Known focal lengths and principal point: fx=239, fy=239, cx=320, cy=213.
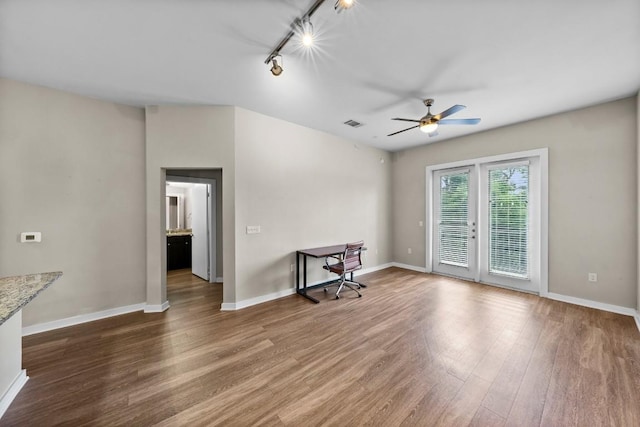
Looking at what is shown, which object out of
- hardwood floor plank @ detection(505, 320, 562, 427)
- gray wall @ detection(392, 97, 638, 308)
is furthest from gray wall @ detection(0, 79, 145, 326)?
gray wall @ detection(392, 97, 638, 308)

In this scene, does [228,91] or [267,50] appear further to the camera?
[228,91]

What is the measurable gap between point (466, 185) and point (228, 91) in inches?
177

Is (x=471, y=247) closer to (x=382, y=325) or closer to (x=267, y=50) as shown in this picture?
(x=382, y=325)

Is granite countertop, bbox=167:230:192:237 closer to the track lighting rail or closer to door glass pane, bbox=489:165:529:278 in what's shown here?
the track lighting rail

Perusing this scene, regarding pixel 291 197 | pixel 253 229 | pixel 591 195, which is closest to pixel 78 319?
pixel 253 229

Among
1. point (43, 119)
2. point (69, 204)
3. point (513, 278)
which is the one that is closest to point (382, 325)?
point (513, 278)

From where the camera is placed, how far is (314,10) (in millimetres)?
1722

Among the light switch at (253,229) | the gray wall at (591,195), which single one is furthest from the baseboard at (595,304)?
the light switch at (253,229)

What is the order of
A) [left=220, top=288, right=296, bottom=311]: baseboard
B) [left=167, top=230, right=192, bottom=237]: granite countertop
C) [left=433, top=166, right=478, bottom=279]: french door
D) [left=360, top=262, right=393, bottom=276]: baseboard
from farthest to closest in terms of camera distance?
[left=167, top=230, right=192, bottom=237]: granite countertop < [left=360, top=262, right=393, bottom=276]: baseboard < [left=433, top=166, right=478, bottom=279]: french door < [left=220, top=288, right=296, bottom=311]: baseboard

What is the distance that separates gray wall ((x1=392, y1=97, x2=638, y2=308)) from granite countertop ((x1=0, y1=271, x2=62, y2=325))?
19.1 ft

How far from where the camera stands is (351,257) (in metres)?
4.03

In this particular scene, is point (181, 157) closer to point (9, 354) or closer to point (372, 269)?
point (9, 354)

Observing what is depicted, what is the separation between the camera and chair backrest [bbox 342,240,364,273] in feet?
12.7

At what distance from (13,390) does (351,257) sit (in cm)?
364
